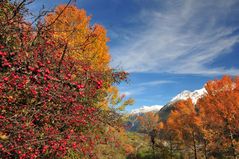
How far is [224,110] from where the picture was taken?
21.4m

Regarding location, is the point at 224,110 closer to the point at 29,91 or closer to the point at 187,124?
the point at 187,124

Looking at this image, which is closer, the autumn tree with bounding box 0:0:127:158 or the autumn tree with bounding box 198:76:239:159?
the autumn tree with bounding box 0:0:127:158

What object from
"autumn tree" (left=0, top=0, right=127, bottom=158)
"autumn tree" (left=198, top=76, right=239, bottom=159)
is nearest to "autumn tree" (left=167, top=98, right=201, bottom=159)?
"autumn tree" (left=198, top=76, right=239, bottom=159)

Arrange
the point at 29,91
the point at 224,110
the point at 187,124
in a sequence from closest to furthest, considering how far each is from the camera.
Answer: the point at 29,91
the point at 224,110
the point at 187,124

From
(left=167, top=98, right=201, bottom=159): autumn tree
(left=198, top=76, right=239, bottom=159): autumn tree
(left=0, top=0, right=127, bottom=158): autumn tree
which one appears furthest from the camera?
(left=167, top=98, right=201, bottom=159): autumn tree

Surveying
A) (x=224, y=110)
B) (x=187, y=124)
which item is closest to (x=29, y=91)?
(x=224, y=110)

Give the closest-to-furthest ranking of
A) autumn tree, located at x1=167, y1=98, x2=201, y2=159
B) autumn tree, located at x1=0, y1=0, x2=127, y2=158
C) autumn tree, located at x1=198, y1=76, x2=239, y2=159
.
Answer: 1. autumn tree, located at x1=0, y1=0, x2=127, y2=158
2. autumn tree, located at x1=198, y1=76, x2=239, y2=159
3. autumn tree, located at x1=167, y1=98, x2=201, y2=159

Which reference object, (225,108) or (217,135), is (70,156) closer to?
(225,108)

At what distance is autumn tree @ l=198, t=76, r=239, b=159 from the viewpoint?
21.2 metres

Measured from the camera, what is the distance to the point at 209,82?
23.7m

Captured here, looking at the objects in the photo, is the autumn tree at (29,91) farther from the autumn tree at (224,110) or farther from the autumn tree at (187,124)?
the autumn tree at (187,124)

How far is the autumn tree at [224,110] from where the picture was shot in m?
21.2

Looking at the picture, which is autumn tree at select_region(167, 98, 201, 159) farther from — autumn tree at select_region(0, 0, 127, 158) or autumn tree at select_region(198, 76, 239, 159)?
autumn tree at select_region(0, 0, 127, 158)

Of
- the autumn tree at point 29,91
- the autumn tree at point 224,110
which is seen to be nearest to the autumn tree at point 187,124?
the autumn tree at point 224,110
